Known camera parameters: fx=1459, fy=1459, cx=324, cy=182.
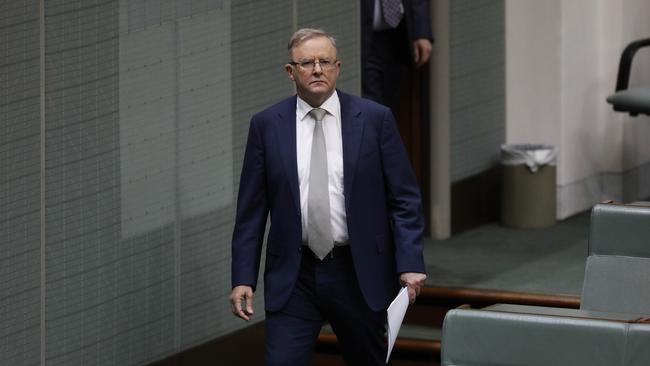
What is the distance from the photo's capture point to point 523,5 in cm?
899

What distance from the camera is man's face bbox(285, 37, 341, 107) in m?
4.62

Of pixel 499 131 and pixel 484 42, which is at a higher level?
pixel 484 42

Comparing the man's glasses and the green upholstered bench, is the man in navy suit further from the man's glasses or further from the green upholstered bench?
the green upholstered bench

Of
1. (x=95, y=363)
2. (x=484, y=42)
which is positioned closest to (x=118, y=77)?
(x=95, y=363)

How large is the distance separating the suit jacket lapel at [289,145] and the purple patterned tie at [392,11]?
2.75 meters

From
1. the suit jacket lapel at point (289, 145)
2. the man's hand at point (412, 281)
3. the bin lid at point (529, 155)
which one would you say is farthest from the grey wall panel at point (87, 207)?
the bin lid at point (529, 155)

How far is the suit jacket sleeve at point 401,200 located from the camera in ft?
15.7

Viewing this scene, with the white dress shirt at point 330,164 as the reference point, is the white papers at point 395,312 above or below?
below

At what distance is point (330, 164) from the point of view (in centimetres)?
478

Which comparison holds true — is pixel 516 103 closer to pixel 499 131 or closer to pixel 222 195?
pixel 499 131

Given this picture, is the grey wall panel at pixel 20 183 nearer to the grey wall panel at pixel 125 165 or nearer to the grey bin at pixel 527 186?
the grey wall panel at pixel 125 165

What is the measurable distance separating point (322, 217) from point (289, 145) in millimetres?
261

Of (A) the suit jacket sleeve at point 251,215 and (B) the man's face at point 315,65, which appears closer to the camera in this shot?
(B) the man's face at point 315,65

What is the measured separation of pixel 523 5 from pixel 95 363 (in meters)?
4.40
